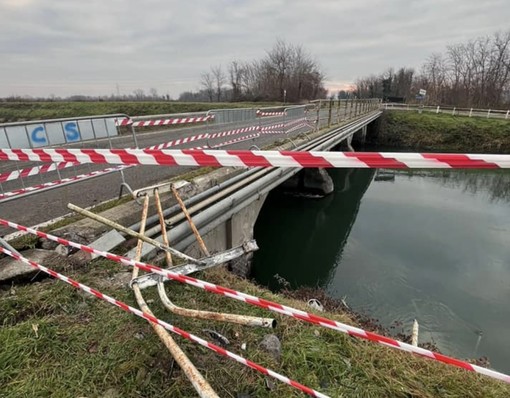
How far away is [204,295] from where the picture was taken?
9.82ft

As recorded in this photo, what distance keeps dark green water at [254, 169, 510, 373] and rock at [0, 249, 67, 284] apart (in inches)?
218

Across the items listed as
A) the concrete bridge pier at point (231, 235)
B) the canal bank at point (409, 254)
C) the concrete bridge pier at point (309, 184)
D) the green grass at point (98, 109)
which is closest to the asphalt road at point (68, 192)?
the concrete bridge pier at point (231, 235)

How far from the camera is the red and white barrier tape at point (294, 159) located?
176 centimetres

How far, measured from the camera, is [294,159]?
2057mm

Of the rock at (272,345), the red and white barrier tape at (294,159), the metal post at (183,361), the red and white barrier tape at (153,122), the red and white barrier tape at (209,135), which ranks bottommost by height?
the rock at (272,345)

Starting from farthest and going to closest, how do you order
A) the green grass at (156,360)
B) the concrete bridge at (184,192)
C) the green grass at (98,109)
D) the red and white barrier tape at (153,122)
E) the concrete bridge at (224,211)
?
the green grass at (98,109) → the red and white barrier tape at (153,122) → the concrete bridge at (184,192) → the concrete bridge at (224,211) → the green grass at (156,360)

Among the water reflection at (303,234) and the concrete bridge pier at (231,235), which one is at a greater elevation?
the concrete bridge pier at (231,235)

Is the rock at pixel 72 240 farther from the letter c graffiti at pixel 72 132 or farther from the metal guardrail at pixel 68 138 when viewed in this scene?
the letter c graffiti at pixel 72 132

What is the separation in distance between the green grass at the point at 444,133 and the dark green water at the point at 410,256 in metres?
15.8

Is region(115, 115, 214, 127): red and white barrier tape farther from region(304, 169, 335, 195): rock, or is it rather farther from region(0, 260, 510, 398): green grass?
region(304, 169, 335, 195): rock

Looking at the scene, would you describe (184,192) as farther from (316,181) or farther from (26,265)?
(316,181)

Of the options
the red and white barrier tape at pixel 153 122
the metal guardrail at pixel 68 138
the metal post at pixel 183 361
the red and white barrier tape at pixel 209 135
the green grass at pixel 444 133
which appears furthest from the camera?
the green grass at pixel 444 133

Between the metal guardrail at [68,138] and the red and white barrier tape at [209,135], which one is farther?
the red and white barrier tape at [209,135]

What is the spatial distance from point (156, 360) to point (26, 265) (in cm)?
186
